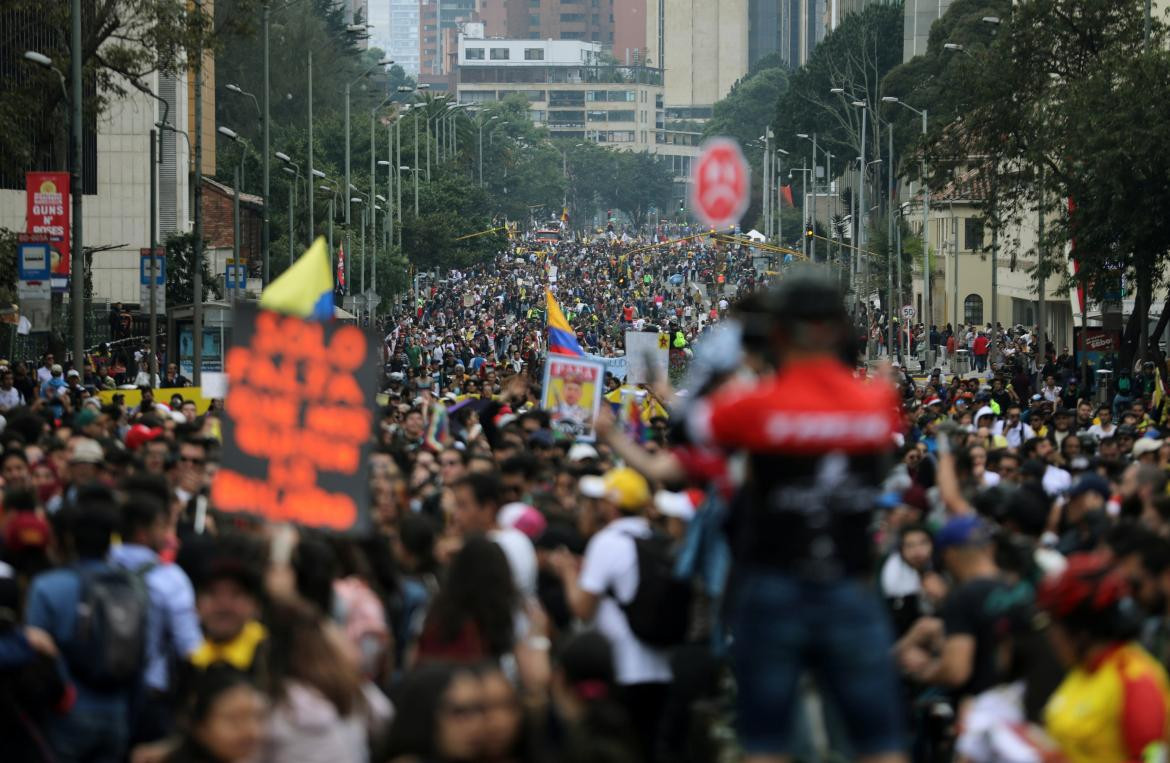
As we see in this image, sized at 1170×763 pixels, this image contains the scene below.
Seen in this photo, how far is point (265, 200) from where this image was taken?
1767 inches

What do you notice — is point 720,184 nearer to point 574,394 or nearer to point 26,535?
point 574,394

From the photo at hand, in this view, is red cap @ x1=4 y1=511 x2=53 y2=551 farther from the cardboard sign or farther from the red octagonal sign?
the red octagonal sign

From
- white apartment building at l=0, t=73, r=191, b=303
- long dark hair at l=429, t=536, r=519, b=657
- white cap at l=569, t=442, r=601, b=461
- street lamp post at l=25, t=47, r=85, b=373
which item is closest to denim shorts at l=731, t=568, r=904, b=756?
long dark hair at l=429, t=536, r=519, b=657

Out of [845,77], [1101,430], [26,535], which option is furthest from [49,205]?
[845,77]

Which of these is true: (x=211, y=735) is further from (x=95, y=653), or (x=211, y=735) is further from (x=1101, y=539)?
(x=1101, y=539)

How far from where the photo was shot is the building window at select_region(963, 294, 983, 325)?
Answer: 81.1m

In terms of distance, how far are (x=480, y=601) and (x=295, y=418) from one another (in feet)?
6.41

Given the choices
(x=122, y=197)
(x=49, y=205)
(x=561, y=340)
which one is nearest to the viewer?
(x=561, y=340)

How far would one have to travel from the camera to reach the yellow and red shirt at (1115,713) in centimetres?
622

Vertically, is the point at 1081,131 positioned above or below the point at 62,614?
above

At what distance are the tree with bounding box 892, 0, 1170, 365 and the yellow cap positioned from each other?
1084 inches

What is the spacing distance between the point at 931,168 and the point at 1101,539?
121 feet

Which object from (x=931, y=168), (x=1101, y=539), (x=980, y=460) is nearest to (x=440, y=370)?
(x=931, y=168)

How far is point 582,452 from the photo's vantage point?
1440 cm
